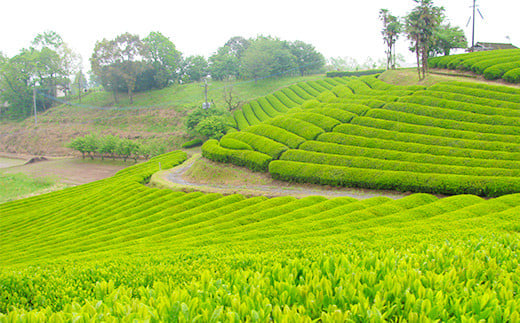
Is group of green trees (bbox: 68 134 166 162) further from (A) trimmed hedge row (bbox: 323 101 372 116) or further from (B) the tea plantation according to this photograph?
(A) trimmed hedge row (bbox: 323 101 372 116)

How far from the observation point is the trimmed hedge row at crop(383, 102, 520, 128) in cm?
1939

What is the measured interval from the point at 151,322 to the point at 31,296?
4.08 m

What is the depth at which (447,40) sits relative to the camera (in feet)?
107

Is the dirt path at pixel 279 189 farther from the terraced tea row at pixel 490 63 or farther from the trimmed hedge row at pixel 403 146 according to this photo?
the terraced tea row at pixel 490 63

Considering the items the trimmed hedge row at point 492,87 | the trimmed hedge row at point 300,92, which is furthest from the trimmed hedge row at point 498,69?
the trimmed hedge row at point 300,92

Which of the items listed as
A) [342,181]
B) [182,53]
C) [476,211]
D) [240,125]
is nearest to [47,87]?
[182,53]

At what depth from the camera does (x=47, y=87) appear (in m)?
68.5

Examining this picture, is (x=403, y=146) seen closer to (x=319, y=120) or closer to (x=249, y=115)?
(x=319, y=120)

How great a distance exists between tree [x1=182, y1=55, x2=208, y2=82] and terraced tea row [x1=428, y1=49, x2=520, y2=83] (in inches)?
2339

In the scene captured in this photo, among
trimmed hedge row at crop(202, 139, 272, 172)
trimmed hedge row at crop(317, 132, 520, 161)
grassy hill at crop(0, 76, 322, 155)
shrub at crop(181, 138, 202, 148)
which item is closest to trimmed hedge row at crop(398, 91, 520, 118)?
trimmed hedge row at crop(317, 132, 520, 161)

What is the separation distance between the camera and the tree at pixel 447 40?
3244cm

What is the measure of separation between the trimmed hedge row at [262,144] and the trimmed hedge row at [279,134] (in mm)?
556

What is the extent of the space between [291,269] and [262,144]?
1917 cm

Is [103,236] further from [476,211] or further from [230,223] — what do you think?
[476,211]
